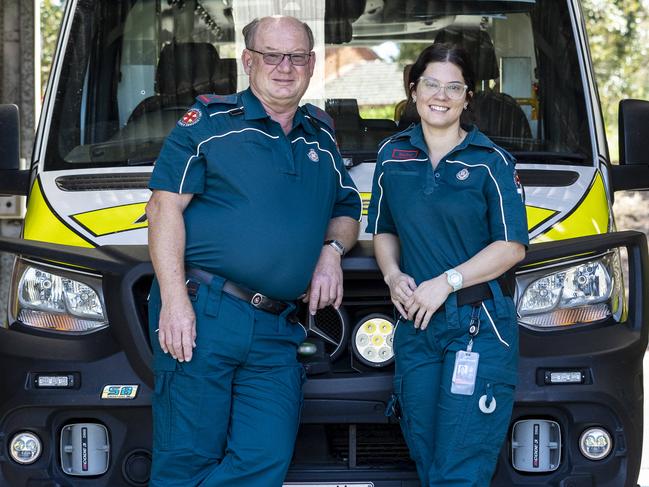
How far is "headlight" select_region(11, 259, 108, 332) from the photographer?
4.17 m

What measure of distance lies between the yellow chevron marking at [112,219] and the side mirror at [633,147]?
1899mm

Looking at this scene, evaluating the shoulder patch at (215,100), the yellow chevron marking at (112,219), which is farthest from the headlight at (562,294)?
the yellow chevron marking at (112,219)

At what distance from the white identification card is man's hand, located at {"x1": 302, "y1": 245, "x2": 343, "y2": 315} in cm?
48

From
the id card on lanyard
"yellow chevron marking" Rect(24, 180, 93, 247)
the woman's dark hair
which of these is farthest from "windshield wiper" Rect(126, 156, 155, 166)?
the id card on lanyard

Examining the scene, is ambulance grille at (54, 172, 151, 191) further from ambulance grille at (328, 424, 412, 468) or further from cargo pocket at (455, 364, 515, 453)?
cargo pocket at (455, 364, 515, 453)

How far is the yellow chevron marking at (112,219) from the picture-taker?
4312 mm

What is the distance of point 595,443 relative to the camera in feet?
13.5

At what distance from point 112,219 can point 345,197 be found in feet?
2.82

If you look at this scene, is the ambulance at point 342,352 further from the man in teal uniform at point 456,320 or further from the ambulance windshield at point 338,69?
the ambulance windshield at point 338,69

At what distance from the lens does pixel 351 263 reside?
13.5 ft

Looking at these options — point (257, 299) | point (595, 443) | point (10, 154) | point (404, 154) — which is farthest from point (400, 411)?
point (10, 154)

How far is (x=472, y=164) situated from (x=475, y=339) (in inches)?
21.8

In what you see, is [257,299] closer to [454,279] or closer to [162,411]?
[162,411]

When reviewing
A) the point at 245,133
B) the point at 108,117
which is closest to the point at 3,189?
the point at 108,117
